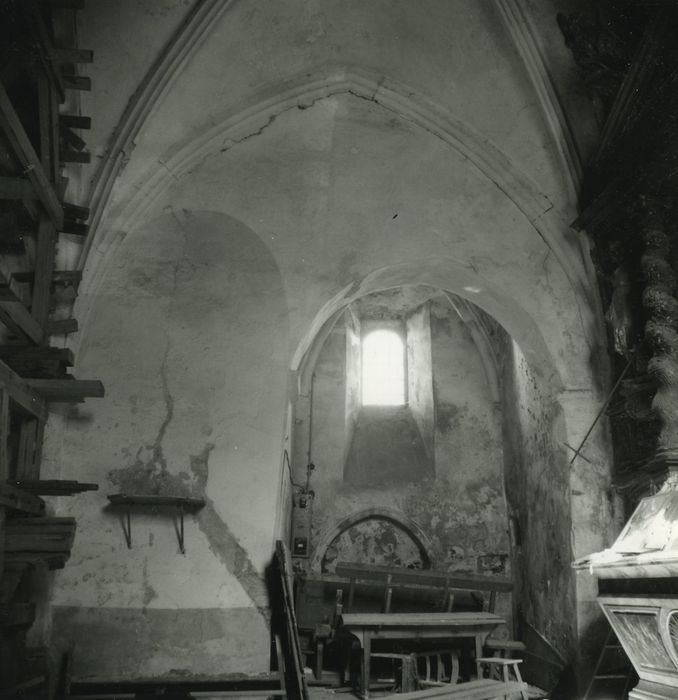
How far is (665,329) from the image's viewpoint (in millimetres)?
5762

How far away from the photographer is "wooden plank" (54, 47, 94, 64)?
5168 mm

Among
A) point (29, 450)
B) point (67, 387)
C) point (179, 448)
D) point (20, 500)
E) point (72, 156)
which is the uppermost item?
point (72, 156)

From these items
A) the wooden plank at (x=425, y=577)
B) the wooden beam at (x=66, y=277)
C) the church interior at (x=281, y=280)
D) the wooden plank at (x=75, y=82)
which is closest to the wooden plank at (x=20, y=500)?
the church interior at (x=281, y=280)

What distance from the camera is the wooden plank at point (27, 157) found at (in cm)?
435

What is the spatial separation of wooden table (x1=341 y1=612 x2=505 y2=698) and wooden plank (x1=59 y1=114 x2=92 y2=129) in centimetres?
612

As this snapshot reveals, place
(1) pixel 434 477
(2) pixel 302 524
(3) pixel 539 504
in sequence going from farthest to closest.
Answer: (1) pixel 434 477
(2) pixel 302 524
(3) pixel 539 504

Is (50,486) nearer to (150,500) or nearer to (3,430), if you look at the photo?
(3,430)

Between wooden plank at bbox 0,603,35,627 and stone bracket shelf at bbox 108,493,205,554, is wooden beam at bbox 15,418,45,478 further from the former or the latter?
wooden plank at bbox 0,603,35,627

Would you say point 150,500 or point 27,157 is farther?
point 150,500

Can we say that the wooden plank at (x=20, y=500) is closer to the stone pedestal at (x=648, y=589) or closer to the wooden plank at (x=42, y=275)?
the wooden plank at (x=42, y=275)

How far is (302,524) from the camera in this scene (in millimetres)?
10750

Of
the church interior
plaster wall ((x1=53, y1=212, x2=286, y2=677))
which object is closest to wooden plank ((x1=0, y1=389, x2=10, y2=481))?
the church interior

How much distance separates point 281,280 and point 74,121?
2453 millimetres

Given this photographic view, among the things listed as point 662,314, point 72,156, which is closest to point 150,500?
point 72,156
